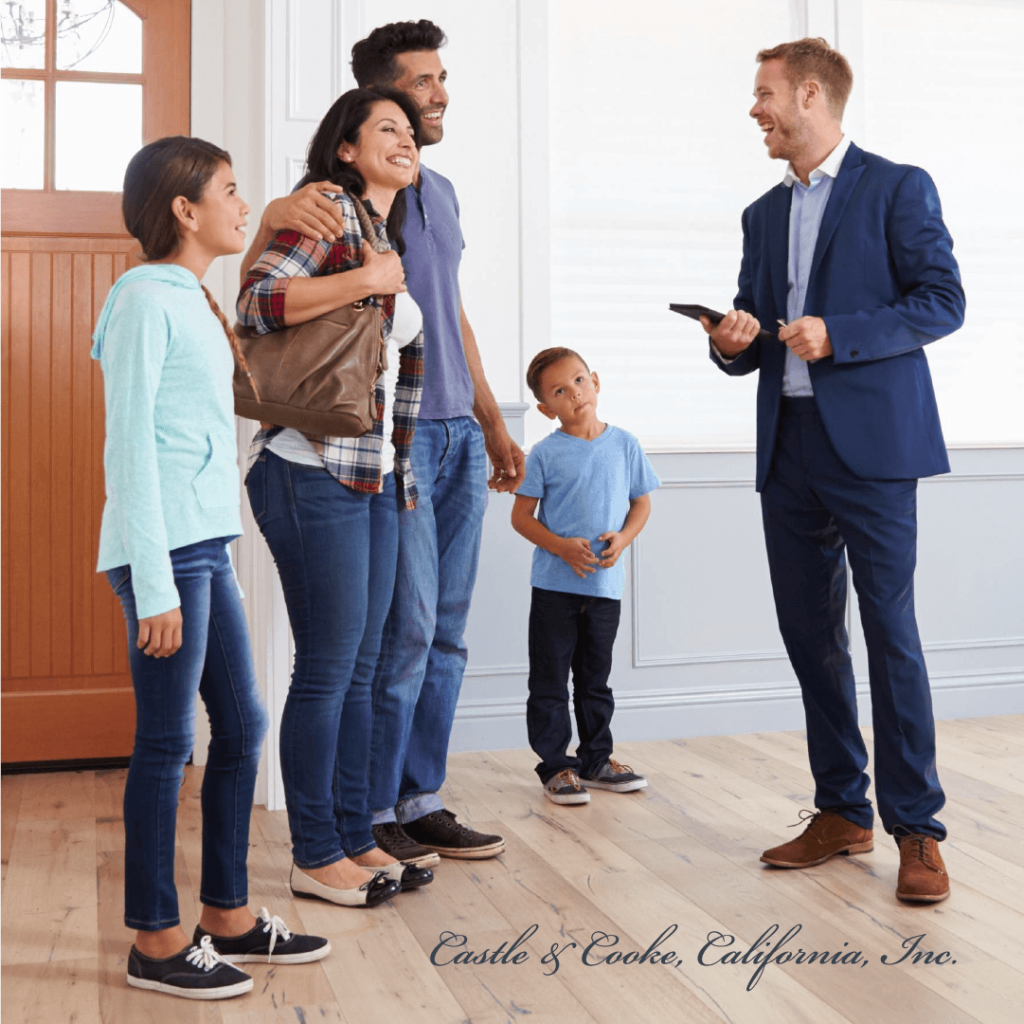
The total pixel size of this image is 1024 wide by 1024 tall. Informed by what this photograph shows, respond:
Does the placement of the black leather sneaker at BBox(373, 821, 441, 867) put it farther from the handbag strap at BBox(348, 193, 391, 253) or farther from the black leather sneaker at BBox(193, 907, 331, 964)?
the handbag strap at BBox(348, 193, 391, 253)

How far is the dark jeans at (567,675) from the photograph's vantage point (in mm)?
2771

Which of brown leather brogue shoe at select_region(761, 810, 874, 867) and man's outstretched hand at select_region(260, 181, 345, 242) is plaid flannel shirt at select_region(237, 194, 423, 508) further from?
brown leather brogue shoe at select_region(761, 810, 874, 867)

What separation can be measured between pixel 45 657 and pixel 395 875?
1.57 metres

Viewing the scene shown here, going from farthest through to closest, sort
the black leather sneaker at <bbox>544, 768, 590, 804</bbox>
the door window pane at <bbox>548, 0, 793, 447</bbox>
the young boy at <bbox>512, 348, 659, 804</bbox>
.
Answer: the door window pane at <bbox>548, 0, 793, 447</bbox> < the young boy at <bbox>512, 348, 659, 804</bbox> < the black leather sneaker at <bbox>544, 768, 590, 804</bbox>

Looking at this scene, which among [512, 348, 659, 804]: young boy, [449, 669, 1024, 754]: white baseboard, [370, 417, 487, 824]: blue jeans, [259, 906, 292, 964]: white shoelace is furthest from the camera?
[449, 669, 1024, 754]: white baseboard

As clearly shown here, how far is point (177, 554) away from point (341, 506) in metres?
0.34

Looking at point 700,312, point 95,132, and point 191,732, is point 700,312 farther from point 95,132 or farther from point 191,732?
point 95,132

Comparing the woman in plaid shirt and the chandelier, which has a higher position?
the chandelier

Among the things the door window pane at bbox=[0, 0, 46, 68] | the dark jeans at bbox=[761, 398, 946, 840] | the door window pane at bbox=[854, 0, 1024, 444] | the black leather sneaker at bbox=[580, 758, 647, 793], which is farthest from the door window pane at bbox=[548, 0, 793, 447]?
the door window pane at bbox=[0, 0, 46, 68]

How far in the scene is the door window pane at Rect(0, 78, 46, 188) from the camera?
3.10 metres

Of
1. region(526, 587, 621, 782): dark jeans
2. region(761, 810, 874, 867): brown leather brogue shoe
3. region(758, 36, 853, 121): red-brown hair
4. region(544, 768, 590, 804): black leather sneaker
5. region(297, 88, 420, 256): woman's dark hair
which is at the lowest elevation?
region(544, 768, 590, 804): black leather sneaker

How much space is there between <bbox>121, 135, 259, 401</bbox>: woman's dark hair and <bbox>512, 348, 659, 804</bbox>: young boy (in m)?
1.30

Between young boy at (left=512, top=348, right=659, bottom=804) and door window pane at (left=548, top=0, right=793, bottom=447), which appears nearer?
young boy at (left=512, top=348, right=659, bottom=804)

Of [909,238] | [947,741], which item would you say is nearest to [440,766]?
[909,238]
